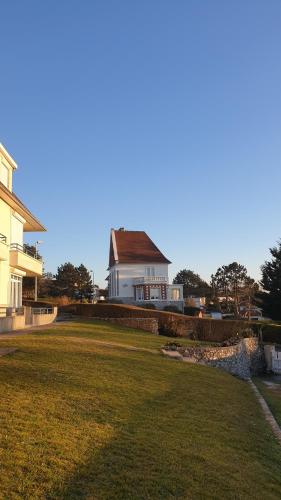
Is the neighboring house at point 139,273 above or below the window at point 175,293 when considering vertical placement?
above

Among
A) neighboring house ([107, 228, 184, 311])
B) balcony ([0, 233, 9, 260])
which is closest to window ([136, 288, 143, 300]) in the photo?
neighboring house ([107, 228, 184, 311])

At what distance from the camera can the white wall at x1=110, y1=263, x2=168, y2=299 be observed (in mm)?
59594

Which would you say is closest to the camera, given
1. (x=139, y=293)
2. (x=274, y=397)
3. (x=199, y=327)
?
(x=274, y=397)

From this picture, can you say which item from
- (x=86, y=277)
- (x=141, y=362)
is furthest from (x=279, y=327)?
(x=86, y=277)

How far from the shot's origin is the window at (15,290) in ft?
106

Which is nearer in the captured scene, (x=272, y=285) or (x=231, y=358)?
(x=231, y=358)

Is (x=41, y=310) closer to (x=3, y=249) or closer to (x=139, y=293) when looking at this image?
(x=3, y=249)

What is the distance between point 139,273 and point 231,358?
36880 mm

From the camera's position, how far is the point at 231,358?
76.5 feet

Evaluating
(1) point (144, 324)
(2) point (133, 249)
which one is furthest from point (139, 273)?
(1) point (144, 324)

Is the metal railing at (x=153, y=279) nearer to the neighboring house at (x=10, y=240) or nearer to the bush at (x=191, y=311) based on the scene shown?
the bush at (x=191, y=311)

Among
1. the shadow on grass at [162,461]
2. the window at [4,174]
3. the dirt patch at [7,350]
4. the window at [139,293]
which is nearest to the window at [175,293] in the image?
the window at [139,293]

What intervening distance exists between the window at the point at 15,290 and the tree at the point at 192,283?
66.0 m

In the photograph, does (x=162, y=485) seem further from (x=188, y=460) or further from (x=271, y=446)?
(x=271, y=446)
